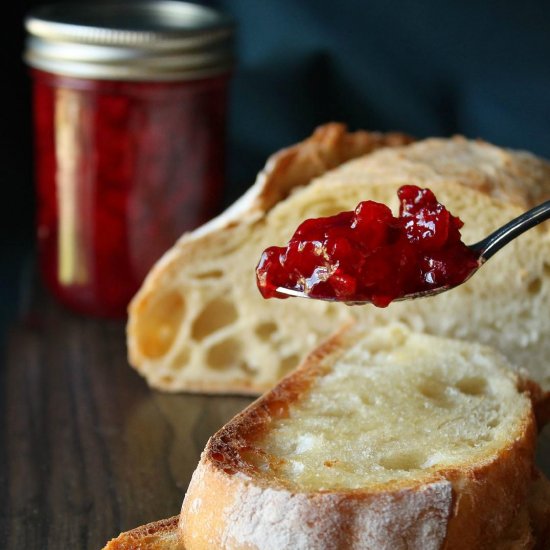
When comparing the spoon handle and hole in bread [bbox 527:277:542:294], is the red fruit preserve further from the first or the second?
hole in bread [bbox 527:277:542:294]

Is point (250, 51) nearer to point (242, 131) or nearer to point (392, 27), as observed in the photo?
point (242, 131)

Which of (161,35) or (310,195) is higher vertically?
(161,35)

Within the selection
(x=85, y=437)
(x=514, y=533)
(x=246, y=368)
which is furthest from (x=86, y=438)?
(x=514, y=533)

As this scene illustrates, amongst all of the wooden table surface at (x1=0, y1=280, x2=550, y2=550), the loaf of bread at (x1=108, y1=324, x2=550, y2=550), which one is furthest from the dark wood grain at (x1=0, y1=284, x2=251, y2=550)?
the loaf of bread at (x1=108, y1=324, x2=550, y2=550)

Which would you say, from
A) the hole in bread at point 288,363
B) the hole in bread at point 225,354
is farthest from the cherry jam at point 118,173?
the hole in bread at point 288,363

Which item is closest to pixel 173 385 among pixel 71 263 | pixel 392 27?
pixel 71 263

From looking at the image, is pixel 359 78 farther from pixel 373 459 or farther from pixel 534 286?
pixel 373 459
